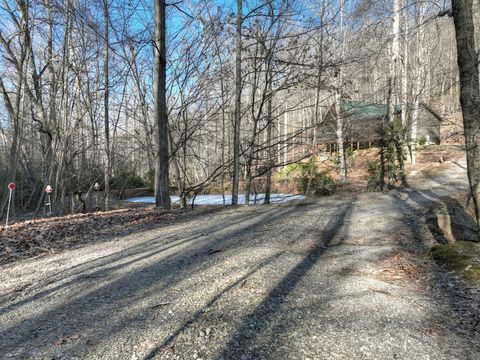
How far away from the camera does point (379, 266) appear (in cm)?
390

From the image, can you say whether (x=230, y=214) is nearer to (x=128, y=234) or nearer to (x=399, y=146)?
(x=128, y=234)

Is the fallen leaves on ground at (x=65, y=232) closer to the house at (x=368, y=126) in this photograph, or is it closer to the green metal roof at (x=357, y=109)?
the green metal roof at (x=357, y=109)

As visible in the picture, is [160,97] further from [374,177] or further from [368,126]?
[368,126]

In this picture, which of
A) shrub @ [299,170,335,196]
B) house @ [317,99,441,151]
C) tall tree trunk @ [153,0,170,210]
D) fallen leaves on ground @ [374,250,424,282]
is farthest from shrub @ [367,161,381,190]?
fallen leaves on ground @ [374,250,424,282]

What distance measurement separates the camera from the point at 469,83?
14.8ft

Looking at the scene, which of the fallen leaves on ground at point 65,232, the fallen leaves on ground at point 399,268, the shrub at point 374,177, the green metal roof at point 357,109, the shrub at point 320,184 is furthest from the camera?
the shrub at point 320,184

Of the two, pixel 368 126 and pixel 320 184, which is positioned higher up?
pixel 368 126

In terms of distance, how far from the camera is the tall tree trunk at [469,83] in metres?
4.42

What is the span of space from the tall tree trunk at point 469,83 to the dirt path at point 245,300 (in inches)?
49.3

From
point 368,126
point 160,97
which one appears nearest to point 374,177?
point 368,126

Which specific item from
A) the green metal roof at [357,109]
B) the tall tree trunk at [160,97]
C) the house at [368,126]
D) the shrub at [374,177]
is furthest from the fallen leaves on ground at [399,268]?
the shrub at [374,177]

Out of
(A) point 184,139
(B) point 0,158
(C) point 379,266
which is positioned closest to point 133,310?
(C) point 379,266

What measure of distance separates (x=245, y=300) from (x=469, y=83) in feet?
13.0

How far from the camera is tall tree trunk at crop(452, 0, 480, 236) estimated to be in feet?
14.5
